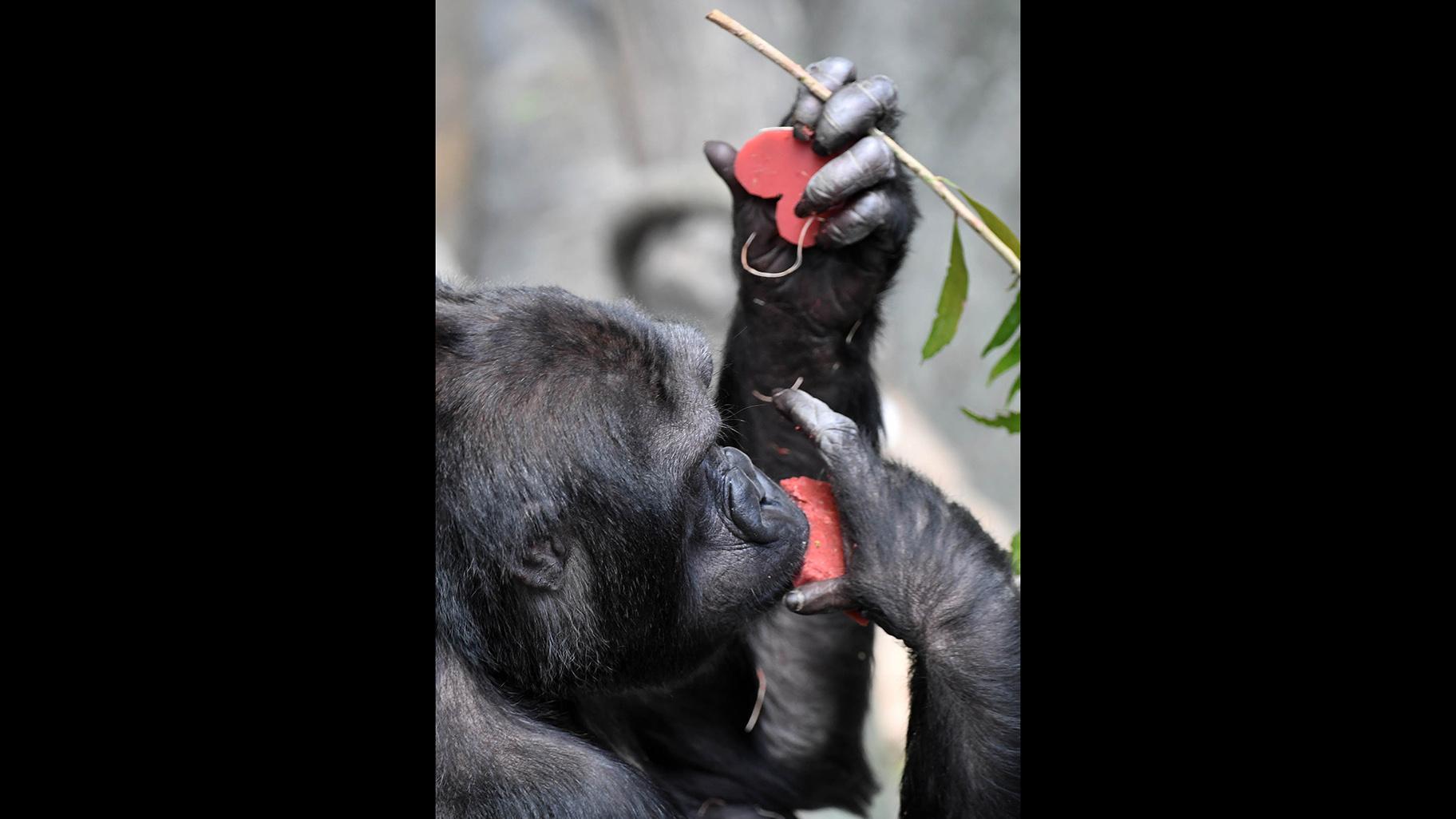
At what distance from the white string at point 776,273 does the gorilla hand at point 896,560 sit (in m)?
0.51

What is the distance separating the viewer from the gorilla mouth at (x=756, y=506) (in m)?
2.50

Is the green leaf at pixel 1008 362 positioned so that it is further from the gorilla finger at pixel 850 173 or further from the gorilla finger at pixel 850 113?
the gorilla finger at pixel 850 113

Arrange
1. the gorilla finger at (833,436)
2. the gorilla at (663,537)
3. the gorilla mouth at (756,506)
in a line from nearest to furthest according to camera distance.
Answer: the gorilla at (663,537) → the gorilla mouth at (756,506) → the gorilla finger at (833,436)

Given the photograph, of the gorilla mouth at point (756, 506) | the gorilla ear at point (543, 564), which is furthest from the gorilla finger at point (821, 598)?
the gorilla ear at point (543, 564)

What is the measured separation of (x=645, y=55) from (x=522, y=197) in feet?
4.35

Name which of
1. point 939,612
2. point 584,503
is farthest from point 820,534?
point 584,503

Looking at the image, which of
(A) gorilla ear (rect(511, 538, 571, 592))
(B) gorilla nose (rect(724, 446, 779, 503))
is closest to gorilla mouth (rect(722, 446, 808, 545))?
(B) gorilla nose (rect(724, 446, 779, 503))

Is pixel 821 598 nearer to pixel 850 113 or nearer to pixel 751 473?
pixel 751 473

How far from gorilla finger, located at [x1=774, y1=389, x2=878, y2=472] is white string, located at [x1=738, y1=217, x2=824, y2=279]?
424 mm

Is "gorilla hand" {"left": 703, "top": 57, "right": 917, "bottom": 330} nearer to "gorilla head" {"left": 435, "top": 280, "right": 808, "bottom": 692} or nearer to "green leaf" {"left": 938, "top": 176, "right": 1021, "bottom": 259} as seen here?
"green leaf" {"left": 938, "top": 176, "right": 1021, "bottom": 259}
